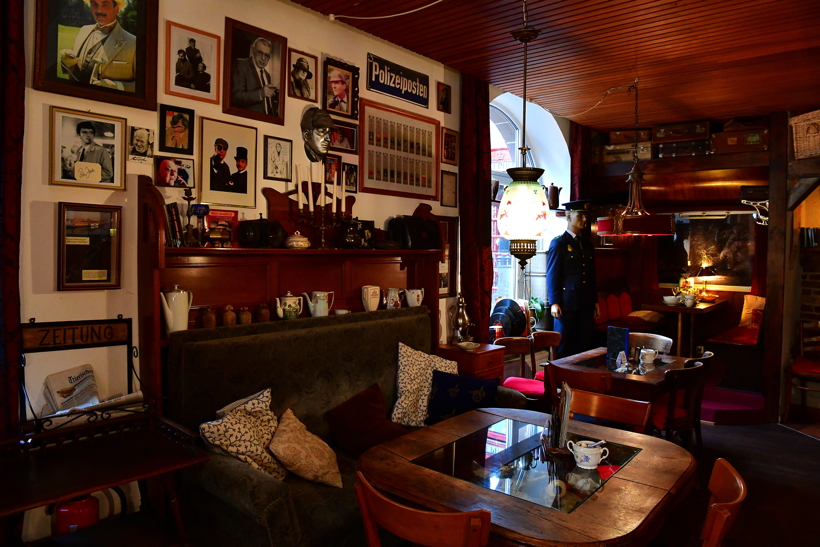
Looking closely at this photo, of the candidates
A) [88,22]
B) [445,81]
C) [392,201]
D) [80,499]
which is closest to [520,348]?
[392,201]

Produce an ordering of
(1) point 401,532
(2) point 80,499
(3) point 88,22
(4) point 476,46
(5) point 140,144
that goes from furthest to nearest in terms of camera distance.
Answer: (4) point 476,46 → (5) point 140,144 → (3) point 88,22 → (2) point 80,499 → (1) point 401,532

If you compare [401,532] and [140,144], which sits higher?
[140,144]

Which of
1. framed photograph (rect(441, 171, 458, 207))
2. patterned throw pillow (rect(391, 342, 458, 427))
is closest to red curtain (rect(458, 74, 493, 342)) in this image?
framed photograph (rect(441, 171, 458, 207))

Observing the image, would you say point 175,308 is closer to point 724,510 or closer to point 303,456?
point 303,456

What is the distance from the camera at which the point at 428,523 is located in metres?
1.61

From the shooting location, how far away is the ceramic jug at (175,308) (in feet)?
9.38

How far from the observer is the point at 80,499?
2490 millimetres

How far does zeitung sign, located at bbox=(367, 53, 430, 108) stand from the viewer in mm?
4211

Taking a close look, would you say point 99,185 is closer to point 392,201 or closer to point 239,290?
point 239,290

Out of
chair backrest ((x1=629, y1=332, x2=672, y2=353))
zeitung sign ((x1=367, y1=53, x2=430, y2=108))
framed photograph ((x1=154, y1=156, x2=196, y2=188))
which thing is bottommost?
chair backrest ((x1=629, y1=332, x2=672, y2=353))

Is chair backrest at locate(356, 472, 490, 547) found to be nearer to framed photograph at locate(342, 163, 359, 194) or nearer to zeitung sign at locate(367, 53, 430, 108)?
framed photograph at locate(342, 163, 359, 194)

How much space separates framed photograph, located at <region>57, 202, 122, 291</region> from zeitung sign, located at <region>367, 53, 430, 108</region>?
2114 mm

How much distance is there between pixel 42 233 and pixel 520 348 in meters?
3.49

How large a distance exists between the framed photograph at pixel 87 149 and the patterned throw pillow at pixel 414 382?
201 centimetres
